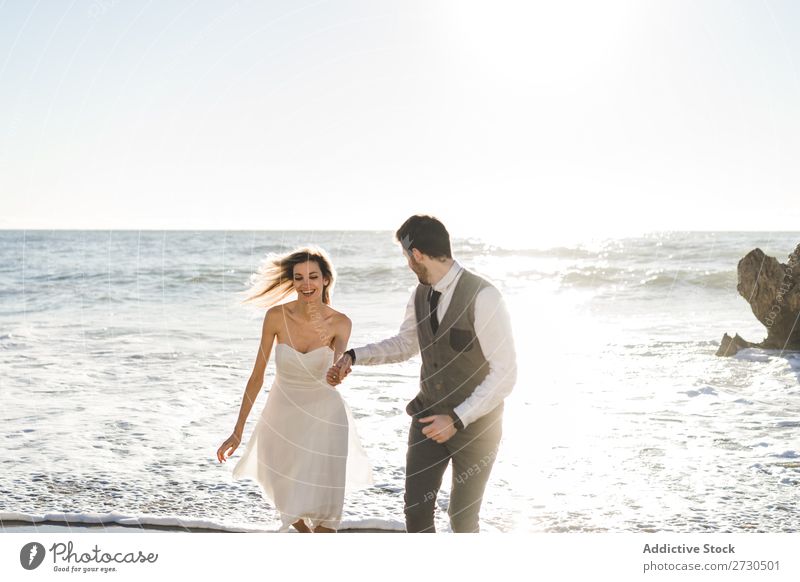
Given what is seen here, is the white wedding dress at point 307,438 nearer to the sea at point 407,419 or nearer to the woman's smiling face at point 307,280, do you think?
the woman's smiling face at point 307,280

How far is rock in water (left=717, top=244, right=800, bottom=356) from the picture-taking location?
12.9m

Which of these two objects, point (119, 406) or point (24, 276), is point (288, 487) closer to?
point (119, 406)

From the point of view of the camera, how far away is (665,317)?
2042cm

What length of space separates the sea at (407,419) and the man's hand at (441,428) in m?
2.31

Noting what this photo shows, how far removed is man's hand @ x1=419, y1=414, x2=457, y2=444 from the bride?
4.33 ft

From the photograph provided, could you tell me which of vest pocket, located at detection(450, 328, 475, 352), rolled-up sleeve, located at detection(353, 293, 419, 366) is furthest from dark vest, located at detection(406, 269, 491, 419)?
rolled-up sleeve, located at detection(353, 293, 419, 366)

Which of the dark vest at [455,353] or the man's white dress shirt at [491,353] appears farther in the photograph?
the dark vest at [455,353]

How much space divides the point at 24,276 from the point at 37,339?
17610 millimetres

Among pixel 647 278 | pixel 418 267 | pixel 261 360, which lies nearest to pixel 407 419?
pixel 261 360

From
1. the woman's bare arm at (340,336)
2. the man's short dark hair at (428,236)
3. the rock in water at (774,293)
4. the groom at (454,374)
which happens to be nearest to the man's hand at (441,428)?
the groom at (454,374)

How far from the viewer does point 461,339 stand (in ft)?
14.9

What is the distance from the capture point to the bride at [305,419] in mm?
5586

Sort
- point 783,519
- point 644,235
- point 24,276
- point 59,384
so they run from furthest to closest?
point 644,235 → point 24,276 → point 59,384 → point 783,519
